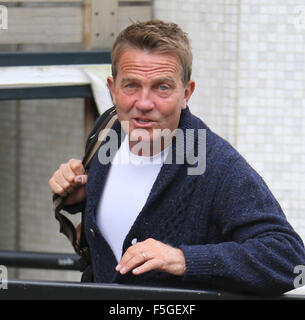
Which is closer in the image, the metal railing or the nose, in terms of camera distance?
the metal railing

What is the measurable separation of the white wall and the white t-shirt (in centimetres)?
263

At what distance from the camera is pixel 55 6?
5461mm

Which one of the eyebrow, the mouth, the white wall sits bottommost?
the white wall

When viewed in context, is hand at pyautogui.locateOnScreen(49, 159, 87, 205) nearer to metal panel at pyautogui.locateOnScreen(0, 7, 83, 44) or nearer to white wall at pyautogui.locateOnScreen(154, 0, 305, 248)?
white wall at pyautogui.locateOnScreen(154, 0, 305, 248)

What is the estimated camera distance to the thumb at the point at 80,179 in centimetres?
278

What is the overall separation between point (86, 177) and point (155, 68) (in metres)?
0.50

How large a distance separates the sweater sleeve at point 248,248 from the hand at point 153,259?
3cm

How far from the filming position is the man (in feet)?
7.62

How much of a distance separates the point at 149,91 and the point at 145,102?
39 millimetres

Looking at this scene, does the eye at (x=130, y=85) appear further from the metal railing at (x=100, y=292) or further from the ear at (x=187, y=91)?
Answer: the metal railing at (x=100, y=292)
